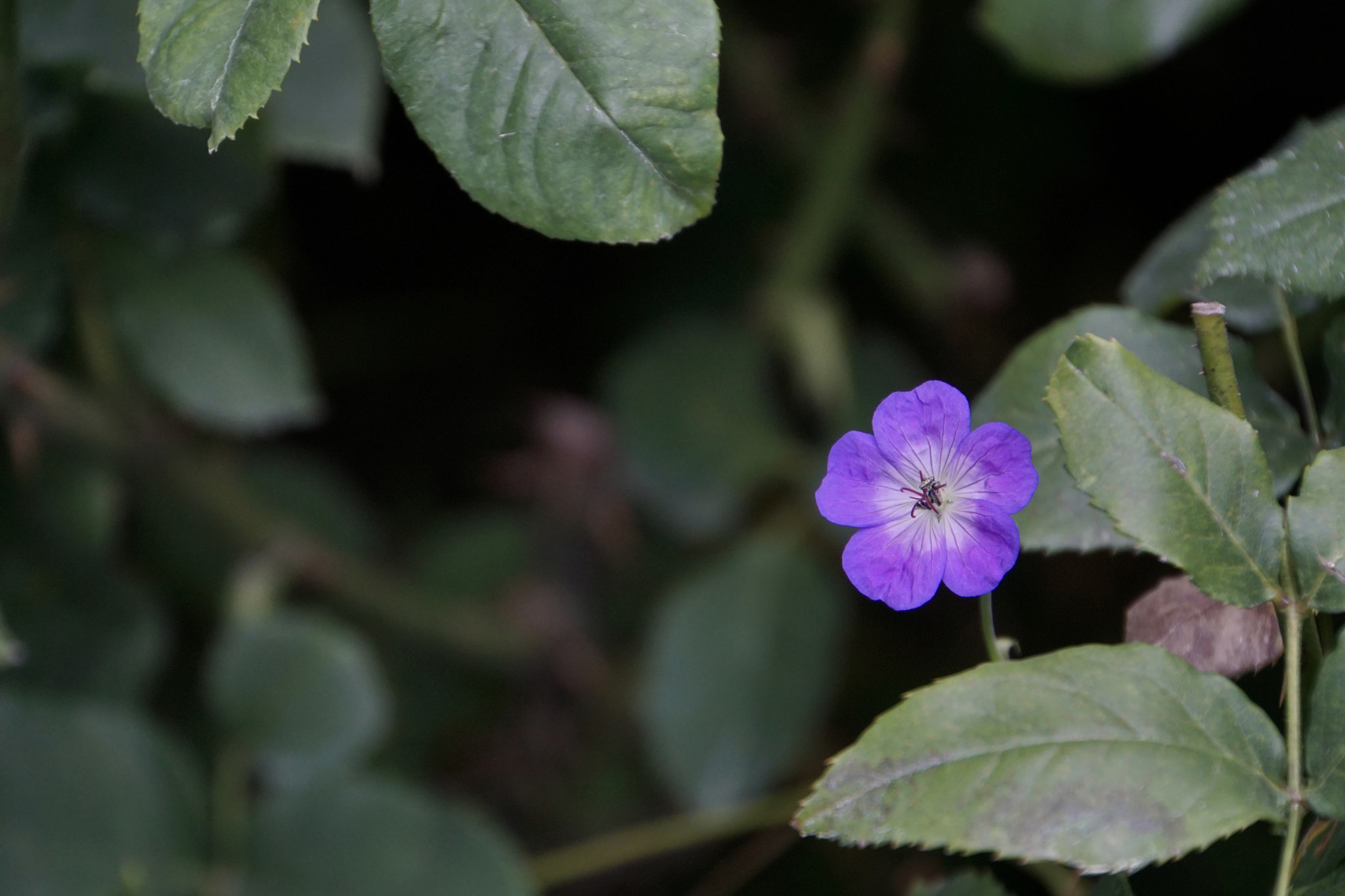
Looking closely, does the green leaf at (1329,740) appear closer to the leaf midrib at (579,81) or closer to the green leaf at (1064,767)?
the green leaf at (1064,767)

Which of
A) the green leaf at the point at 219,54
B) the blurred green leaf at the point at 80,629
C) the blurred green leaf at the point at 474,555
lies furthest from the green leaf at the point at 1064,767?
the blurred green leaf at the point at 474,555

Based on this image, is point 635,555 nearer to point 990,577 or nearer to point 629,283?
point 629,283

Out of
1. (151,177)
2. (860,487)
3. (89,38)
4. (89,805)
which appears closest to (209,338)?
(151,177)

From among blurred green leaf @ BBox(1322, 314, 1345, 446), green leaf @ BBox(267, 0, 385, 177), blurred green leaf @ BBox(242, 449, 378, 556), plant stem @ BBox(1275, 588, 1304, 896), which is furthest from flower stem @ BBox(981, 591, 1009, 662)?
blurred green leaf @ BBox(242, 449, 378, 556)

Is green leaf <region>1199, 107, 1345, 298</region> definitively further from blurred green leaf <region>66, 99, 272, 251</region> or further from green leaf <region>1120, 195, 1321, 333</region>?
blurred green leaf <region>66, 99, 272, 251</region>

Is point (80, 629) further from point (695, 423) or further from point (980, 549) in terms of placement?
point (980, 549)

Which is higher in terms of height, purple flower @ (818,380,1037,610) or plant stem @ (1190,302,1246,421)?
plant stem @ (1190,302,1246,421)
